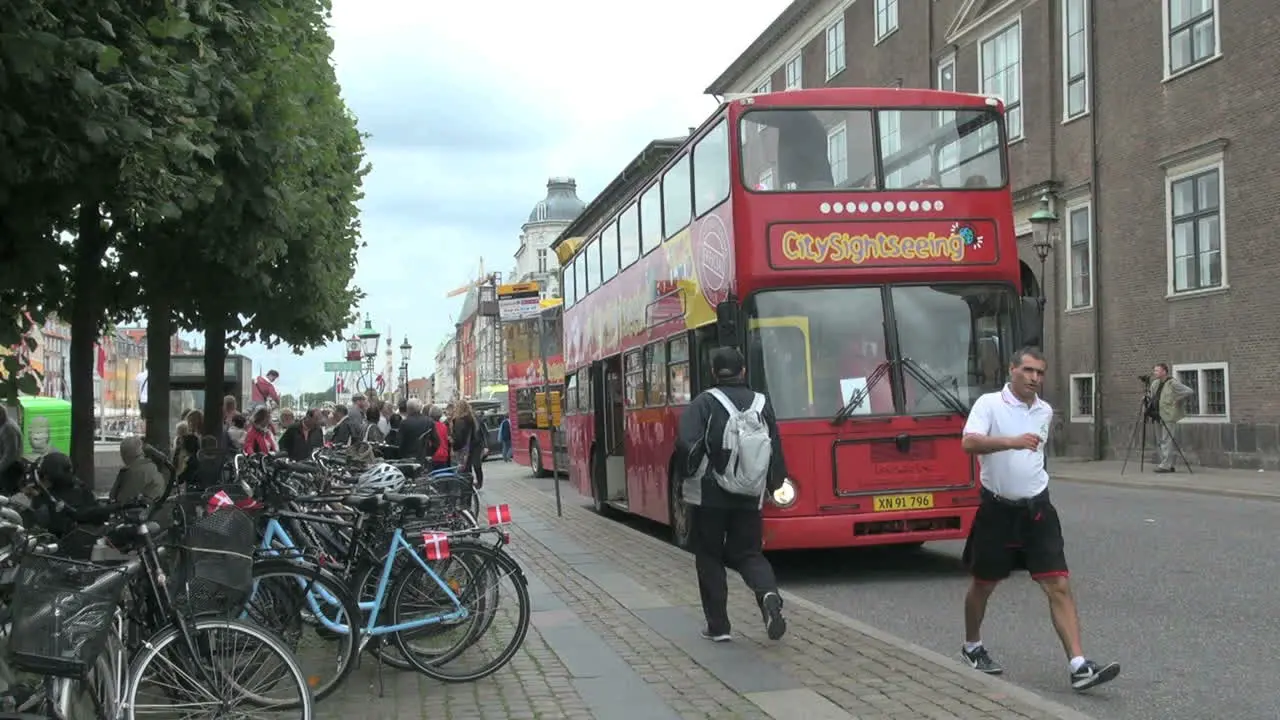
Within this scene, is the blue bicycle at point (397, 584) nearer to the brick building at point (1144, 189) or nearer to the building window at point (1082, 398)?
the brick building at point (1144, 189)

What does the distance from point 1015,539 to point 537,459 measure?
24.2m

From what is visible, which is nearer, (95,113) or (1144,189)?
(95,113)

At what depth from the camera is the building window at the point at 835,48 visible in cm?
4025

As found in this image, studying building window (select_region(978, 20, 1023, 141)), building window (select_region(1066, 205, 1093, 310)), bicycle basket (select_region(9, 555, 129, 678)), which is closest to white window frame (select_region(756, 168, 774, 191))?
bicycle basket (select_region(9, 555, 129, 678))

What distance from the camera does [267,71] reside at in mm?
9484

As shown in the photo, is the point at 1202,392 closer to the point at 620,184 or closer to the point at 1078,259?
the point at 1078,259

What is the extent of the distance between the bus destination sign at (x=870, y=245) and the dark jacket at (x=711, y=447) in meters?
2.71

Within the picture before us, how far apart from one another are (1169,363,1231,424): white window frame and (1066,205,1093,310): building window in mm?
3744

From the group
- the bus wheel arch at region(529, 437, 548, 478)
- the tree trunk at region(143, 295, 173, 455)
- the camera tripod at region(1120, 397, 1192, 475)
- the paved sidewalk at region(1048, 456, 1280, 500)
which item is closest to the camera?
the tree trunk at region(143, 295, 173, 455)

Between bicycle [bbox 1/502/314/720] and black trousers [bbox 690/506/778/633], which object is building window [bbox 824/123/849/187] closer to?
black trousers [bbox 690/506/778/633]

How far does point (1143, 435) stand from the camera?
22.8 meters

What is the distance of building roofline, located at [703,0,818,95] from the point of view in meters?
42.8

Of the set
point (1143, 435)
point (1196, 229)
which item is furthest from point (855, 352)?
point (1196, 229)

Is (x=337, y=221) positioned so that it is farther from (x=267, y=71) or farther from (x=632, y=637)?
(x=632, y=637)
